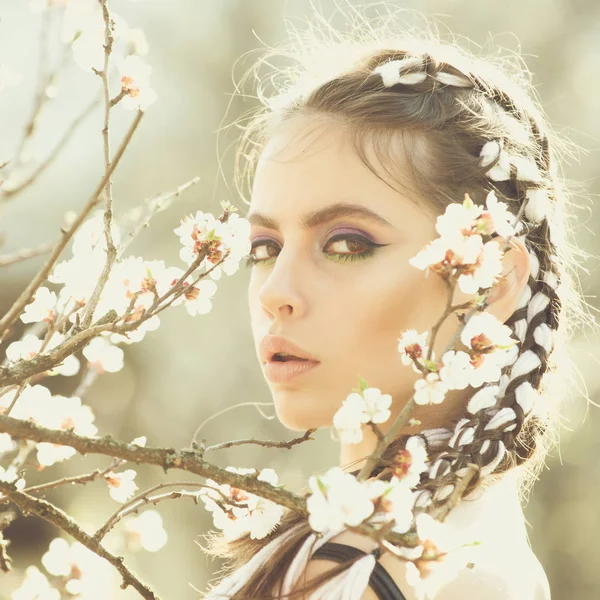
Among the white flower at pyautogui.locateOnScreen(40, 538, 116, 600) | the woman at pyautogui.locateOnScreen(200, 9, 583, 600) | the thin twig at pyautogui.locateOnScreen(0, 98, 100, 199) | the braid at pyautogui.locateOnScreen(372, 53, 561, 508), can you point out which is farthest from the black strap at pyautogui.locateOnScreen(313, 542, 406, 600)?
the thin twig at pyautogui.locateOnScreen(0, 98, 100, 199)

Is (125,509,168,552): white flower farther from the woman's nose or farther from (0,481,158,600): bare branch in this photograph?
(0,481,158,600): bare branch

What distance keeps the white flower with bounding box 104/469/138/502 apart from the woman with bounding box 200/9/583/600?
22cm

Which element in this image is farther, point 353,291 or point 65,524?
point 353,291

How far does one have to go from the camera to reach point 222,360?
5789 millimetres

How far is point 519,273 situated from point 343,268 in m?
0.30

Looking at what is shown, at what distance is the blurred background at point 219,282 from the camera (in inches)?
202

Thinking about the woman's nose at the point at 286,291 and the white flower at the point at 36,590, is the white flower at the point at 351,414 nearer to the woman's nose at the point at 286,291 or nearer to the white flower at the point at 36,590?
the woman's nose at the point at 286,291

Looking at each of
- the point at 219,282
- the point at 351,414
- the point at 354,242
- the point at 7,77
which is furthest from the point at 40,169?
the point at 219,282

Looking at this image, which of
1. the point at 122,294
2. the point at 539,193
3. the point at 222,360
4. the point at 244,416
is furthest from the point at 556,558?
the point at 122,294

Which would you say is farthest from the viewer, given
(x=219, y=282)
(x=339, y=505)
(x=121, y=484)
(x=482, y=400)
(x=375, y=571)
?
(x=219, y=282)

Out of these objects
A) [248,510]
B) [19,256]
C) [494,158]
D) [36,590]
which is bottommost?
[36,590]

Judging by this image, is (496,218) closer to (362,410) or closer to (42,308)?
(362,410)

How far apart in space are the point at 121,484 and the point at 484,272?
0.61 meters

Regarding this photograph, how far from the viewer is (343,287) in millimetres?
1284
